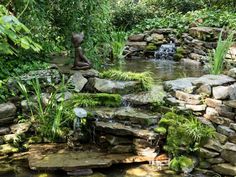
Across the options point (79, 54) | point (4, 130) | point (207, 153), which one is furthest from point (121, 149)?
point (79, 54)

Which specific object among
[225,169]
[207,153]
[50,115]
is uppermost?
[50,115]

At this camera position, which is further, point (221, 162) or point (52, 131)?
point (52, 131)

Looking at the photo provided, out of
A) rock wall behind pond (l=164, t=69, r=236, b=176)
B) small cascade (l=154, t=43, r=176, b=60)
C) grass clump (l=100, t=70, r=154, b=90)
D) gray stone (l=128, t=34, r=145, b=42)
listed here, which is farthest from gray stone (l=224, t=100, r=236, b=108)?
gray stone (l=128, t=34, r=145, b=42)

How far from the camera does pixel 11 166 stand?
4.31 metres

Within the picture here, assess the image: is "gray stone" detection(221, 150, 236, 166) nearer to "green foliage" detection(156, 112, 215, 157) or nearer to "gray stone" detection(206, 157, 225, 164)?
"gray stone" detection(206, 157, 225, 164)

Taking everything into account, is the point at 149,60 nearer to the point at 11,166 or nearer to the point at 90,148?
the point at 90,148

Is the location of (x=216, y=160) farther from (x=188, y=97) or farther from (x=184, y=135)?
(x=188, y=97)

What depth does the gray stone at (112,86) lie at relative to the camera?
17.8 feet

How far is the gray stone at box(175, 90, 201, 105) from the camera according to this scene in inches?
184

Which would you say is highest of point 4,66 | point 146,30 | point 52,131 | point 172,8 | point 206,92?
point 172,8

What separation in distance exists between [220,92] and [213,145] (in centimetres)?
69

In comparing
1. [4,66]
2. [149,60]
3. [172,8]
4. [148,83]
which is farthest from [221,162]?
[172,8]

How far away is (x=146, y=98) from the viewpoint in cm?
524

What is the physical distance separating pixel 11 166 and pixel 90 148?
3.36 feet
